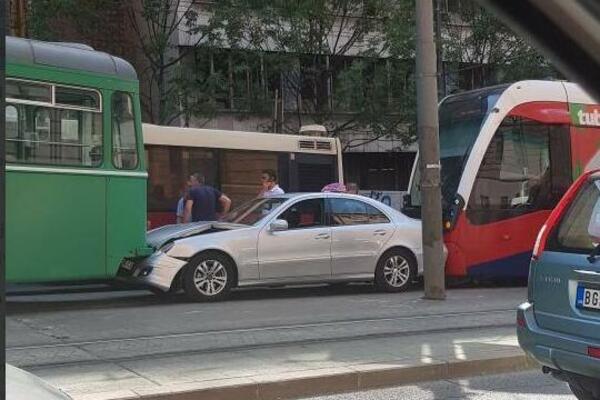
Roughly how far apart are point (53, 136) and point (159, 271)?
221 cm

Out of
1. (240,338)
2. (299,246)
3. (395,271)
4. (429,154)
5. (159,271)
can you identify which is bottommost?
(240,338)

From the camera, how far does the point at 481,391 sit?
639 centimetres

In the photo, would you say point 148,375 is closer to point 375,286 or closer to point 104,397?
point 104,397

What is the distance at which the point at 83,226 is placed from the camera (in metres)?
9.77

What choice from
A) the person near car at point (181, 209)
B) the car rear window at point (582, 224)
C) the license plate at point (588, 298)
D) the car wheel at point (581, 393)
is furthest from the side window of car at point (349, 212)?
the license plate at point (588, 298)

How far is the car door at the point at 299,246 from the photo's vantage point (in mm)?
11117

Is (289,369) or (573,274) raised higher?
(573,274)

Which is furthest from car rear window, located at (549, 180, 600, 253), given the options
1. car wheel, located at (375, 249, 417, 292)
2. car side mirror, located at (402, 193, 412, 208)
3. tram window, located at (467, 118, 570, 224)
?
car side mirror, located at (402, 193, 412, 208)

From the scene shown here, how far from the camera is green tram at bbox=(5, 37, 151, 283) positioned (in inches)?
364

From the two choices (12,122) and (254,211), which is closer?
(12,122)

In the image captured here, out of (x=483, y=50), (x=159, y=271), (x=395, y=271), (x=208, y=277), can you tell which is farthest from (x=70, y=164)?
(x=483, y=50)

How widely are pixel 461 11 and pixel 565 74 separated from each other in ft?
73.6

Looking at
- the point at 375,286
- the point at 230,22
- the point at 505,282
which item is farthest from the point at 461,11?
the point at 375,286

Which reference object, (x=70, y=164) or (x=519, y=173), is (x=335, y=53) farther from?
(x=70, y=164)
